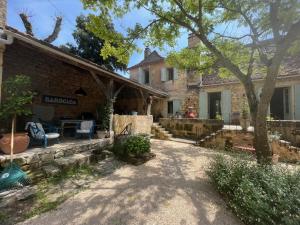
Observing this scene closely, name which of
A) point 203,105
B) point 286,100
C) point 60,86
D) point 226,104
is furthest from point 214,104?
point 60,86

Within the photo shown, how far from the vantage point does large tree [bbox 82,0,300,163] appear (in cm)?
442

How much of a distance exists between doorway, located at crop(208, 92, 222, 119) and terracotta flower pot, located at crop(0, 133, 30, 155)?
10357 millimetres

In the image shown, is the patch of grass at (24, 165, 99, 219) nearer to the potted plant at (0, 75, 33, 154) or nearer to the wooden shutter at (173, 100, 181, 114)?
the potted plant at (0, 75, 33, 154)

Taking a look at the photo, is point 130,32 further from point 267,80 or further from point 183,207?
point 183,207

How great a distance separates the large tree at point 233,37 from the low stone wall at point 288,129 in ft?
7.44

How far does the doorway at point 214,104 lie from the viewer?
12289 millimetres

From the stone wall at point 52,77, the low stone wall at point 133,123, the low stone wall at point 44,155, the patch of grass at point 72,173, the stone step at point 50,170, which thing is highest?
the stone wall at point 52,77

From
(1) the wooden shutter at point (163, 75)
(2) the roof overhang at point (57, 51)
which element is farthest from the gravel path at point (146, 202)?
(1) the wooden shutter at point (163, 75)

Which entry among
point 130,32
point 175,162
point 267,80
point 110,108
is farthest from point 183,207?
point 130,32

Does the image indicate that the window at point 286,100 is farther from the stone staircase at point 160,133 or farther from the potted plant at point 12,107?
the potted plant at point 12,107

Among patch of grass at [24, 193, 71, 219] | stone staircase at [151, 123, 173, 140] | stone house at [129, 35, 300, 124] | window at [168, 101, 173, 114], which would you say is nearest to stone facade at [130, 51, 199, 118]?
stone house at [129, 35, 300, 124]

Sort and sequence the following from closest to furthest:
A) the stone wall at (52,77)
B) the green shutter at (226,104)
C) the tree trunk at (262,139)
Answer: the tree trunk at (262,139), the stone wall at (52,77), the green shutter at (226,104)

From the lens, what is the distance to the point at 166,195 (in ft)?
12.5

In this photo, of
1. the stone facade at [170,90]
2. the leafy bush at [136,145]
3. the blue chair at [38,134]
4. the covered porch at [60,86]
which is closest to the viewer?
the blue chair at [38,134]
